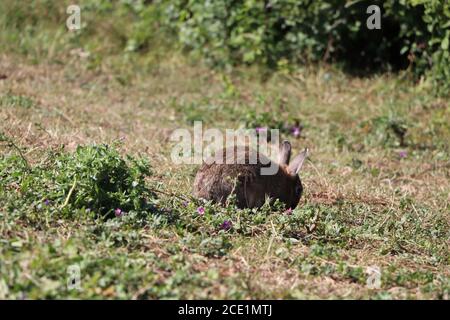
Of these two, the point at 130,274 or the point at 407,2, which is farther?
the point at 407,2

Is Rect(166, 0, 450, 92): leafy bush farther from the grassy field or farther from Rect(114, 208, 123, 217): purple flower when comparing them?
Rect(114, 208, 123, 217): purple flower

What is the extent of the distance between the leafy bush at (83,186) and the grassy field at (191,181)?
0.5 inches

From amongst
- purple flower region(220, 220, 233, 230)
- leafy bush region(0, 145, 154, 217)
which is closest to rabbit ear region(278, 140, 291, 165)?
purple flower region(220, 220, 233, 230)

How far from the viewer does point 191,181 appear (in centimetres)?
630

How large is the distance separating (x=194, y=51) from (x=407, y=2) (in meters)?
3.24

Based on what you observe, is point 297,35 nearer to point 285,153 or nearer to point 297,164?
point 285,153

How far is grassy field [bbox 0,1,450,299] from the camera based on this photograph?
413cm

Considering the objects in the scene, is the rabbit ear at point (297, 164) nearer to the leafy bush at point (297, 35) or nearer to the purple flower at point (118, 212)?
the purple flower at point (118, 212)

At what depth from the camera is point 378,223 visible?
5621 mm

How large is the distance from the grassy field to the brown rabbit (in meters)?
0.21

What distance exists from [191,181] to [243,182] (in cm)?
73

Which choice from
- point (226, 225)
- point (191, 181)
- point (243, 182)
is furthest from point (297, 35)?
point (226, 225)
